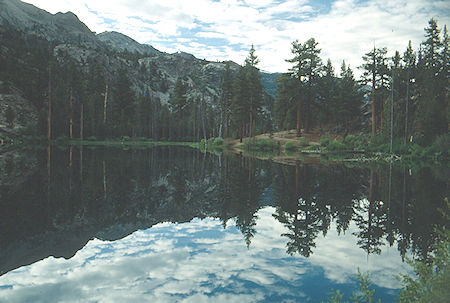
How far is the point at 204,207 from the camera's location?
8.86 metres

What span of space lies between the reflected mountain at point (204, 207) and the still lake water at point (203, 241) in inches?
1.3

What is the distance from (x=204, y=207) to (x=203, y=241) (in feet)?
9.56

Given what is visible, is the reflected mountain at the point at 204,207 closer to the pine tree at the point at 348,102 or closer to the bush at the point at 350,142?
the bush at the point at 350,142

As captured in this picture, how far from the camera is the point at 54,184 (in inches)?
449

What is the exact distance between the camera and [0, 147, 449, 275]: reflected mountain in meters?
5.77

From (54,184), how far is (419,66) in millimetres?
56856

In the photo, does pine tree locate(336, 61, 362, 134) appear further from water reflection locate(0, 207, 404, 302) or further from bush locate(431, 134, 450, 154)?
water reflection locate(0, 207, 404, 302)

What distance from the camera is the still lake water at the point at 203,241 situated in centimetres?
395

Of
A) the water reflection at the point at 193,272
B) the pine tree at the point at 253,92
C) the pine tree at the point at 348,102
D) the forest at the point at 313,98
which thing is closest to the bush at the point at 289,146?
the forest at the point at 313,98

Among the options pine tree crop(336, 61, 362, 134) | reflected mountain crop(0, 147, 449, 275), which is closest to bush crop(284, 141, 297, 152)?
pine tree crop(336, 61, 362, 134)

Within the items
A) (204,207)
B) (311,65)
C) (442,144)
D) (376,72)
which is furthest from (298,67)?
(204,207)

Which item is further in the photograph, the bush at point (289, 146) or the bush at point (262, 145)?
the bush at point (262, 145)

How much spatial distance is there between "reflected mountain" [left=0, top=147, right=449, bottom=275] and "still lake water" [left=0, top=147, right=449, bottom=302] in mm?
34

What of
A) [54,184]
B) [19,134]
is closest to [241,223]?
[54,184]
